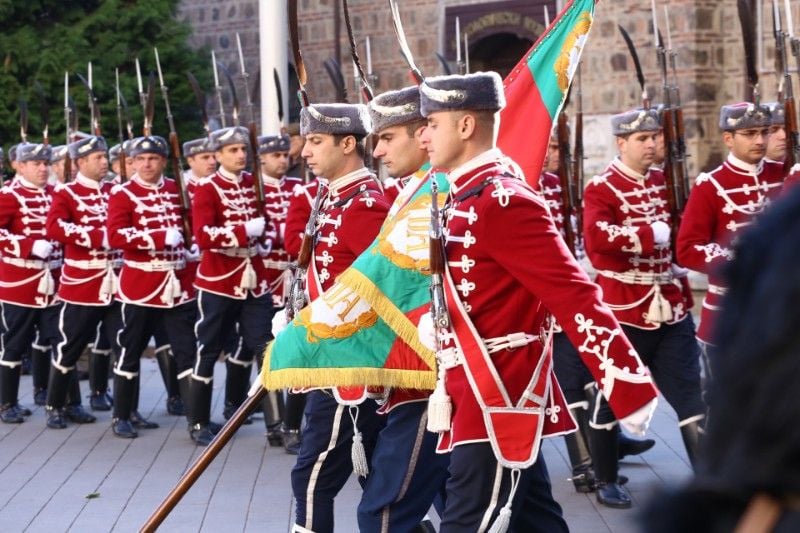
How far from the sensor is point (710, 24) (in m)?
17.0

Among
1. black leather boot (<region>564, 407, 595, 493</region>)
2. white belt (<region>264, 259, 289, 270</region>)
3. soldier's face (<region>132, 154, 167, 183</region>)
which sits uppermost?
soldier's face (<region>132, 154, 167, 183</region>)

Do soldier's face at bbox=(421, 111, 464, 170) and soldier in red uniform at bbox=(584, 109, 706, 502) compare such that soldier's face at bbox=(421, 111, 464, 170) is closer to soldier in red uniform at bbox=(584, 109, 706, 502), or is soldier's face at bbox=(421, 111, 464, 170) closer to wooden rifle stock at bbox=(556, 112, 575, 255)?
soldier in red uniform at bbox=(584, 109, 706, 502)

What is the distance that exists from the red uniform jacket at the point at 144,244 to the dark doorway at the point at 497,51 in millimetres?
10012

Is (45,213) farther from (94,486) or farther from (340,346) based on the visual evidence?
(340,346)

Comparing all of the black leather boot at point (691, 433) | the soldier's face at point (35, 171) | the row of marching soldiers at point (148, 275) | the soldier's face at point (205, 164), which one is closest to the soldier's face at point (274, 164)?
the row of marching soldiers at point (148, 275)

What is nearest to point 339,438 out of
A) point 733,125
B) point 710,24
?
point 733,125

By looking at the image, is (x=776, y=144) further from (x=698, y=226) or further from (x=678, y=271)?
(x=698, y=226)

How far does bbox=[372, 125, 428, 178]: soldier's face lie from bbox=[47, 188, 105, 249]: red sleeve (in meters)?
5.06

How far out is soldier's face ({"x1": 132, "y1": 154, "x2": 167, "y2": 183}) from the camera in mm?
10328

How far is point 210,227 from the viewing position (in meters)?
9.84

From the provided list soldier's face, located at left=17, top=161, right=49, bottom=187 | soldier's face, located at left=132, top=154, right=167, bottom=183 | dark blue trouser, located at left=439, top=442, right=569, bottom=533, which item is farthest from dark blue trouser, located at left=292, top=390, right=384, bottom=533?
soldier's face, located at left=17, top=161, right=49, bottom=187

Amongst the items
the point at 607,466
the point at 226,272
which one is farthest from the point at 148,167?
the point at 607,466

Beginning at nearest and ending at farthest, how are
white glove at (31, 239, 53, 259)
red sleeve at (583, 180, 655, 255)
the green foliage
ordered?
red sleeve at (583, 180, 655, 255), white glove at (31, 239, 53, 259), the green foliage

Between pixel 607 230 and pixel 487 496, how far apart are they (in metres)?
3.68
